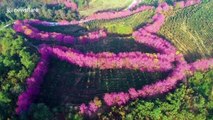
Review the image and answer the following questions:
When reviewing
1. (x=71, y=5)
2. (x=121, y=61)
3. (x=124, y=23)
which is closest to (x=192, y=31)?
(x=124, y=23)

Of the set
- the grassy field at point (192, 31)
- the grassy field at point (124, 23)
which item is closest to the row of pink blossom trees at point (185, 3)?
the grassy field at point (192, 31)

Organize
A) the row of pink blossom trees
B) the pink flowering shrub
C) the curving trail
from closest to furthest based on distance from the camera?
the curving trail
the row of pink blossom trees
the pink flowering shrub

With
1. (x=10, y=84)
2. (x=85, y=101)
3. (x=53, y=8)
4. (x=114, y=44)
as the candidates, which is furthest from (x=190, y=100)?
(x=53, y=8)

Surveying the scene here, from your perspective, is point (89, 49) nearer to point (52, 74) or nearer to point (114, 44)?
point (114, 44)

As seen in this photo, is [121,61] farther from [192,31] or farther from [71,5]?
[71,5]

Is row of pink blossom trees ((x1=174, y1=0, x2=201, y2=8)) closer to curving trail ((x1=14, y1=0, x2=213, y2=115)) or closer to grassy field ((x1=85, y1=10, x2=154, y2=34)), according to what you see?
grassy field ((x1=85, y1=10, x2=154, y2=34))

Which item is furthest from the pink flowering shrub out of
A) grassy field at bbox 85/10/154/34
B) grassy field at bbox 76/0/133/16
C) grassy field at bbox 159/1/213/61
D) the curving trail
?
grassy field at bbox 159/1/213/61
